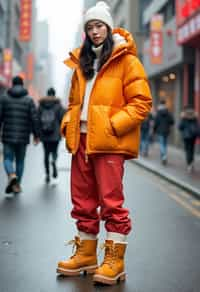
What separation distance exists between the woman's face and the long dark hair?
4 cm

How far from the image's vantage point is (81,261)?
15.5ft

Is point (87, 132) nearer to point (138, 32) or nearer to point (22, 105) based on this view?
point (22, 105)

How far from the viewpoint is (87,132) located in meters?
4.59

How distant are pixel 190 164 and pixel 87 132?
35.4ft

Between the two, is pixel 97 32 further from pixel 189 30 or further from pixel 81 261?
pixel 189 30

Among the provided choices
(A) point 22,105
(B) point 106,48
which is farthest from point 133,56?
(A) point 22,105

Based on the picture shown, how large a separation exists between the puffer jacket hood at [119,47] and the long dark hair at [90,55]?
5cm

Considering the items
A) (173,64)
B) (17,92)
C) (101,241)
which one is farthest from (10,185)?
(173,64)

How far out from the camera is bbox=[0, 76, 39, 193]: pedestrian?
9.59m

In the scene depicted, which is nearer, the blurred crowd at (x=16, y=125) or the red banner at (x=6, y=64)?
the blurred crowd at (x=16, y=125)

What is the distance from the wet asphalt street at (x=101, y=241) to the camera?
4523mm

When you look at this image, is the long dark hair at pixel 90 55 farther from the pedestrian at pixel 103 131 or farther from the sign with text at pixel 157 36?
the sign with text at pixel 157 36

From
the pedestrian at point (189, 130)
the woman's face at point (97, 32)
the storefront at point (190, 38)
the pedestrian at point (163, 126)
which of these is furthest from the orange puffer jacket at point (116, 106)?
the storefront at point (190, 38)

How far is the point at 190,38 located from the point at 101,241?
1677cm
